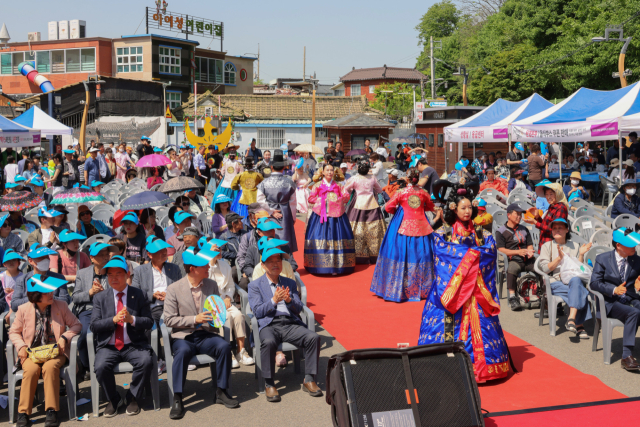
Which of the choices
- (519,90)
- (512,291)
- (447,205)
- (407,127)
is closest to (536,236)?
(512,291)

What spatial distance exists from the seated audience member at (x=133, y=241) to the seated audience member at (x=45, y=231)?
1053 millimetres

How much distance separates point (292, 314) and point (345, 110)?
39.7m

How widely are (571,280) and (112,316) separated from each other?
186 inches

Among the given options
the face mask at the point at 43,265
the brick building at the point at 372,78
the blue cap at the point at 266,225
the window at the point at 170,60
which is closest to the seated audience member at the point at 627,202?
the blue cap at the point at 266,225

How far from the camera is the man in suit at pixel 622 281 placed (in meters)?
5.97

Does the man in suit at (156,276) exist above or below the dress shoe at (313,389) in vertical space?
above

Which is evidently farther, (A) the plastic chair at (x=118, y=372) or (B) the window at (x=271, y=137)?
(B) the window at (x=271, y=137)

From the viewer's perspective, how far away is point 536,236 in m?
9.40

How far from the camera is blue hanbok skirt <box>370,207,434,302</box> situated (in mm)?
8219

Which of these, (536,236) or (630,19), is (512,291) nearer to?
(536,236)

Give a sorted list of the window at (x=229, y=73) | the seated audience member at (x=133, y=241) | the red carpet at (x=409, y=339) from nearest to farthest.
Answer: the red carpet at (x=409, y=339) < the seated audience member at (x=133, y=241) < the window at (x=229, y=73)

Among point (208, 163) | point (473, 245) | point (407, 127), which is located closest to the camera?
point (473, 245)

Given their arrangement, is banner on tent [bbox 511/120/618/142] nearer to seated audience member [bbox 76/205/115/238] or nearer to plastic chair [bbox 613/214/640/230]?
plastic chair [bbox 613/214/640/230]

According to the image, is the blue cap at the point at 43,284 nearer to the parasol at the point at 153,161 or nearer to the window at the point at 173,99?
the parasol at the point at 153,161
